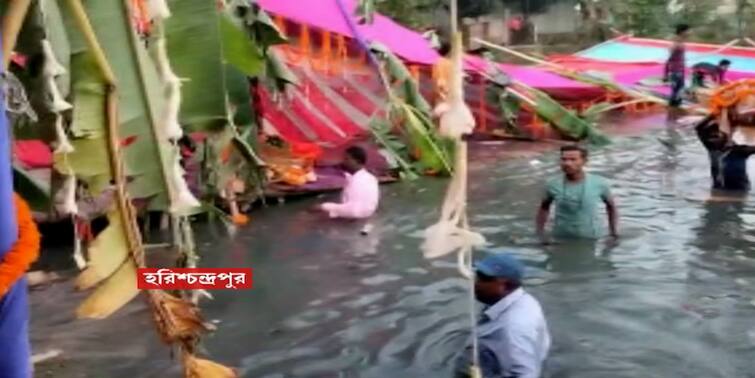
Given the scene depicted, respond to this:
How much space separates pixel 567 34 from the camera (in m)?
25.4

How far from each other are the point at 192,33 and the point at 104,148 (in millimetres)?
530

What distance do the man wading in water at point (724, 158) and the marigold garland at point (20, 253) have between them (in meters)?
8.01

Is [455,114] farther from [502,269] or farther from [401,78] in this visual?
[401,78]

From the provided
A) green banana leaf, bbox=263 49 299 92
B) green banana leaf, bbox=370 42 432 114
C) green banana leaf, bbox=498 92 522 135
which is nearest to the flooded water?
green banana leaf, bbox=370 42 432 114

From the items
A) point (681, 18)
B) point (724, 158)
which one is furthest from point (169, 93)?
point (681, 18)

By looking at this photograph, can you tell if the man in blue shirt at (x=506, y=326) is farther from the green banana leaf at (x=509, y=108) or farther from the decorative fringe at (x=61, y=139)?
the green banana leaf at (x=509, y=108)

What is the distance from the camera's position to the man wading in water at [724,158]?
8.98 metres

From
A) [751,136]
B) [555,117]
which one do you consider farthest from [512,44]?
[751,136]

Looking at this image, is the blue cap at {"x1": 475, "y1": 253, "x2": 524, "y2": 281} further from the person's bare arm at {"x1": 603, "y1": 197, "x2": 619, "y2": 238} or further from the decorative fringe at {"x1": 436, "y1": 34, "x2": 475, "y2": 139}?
the person's bare arm at {"x1": 603, "y1": 197, "x2": 619, "y2": 238}

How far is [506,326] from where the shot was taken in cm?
415

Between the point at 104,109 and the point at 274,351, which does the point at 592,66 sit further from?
the point at 104,109

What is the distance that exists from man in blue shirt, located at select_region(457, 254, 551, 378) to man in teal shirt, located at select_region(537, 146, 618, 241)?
2785 millimetres

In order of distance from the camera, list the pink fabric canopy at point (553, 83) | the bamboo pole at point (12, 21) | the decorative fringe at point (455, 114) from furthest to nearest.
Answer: the pink fabric canopy at point (553, 83), the decorative fringe at point (455, 114), the bamboo pole at point (12, 21)

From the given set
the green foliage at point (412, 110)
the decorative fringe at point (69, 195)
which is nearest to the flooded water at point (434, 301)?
the green foliage at point (412, 110)
